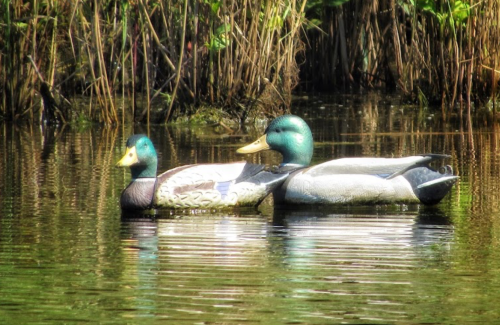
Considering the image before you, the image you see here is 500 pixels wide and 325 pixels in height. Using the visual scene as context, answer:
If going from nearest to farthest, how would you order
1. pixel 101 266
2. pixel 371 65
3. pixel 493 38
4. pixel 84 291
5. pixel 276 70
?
1. pixel 84 291
2. pixel 101 266
3. pixel 276 70
4. pixel 493 38
5. pixel 371 65

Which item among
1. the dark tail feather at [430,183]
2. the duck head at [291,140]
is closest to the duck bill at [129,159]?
the duck head at [291,140]

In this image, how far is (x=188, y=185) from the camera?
743 cm

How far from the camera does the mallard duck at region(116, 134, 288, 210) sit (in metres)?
7.41

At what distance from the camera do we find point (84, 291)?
5.02 metres

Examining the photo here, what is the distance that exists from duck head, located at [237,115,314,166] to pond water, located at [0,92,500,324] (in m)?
0.59

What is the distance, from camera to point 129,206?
24.2 feet

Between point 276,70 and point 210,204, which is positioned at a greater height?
point 276,70

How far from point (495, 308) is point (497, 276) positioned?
0.63m

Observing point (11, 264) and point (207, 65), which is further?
point (207, 65)

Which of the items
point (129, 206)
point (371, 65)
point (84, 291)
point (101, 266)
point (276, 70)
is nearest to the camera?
point (84, 291)

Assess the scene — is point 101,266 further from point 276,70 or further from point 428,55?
point 428,55

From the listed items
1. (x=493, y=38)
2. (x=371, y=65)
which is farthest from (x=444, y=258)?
(x=371, y=65)

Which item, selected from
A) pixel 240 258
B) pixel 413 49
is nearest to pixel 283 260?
pixel 240 258

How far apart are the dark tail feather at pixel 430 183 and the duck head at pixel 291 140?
0.80 metres
